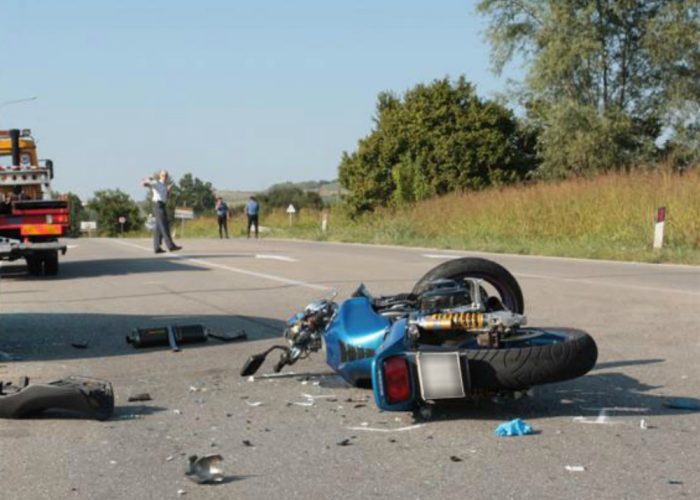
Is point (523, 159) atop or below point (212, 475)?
atop

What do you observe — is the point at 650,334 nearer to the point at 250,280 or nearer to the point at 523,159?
the point at 250,280

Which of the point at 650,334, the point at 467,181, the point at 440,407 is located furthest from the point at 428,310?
the point at 467,181

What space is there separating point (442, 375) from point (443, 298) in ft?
2.32

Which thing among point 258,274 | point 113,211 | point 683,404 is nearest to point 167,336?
point 683,404

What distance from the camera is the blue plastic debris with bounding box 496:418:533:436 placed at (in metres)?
4.16

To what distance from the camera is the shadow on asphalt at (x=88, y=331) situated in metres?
6.82

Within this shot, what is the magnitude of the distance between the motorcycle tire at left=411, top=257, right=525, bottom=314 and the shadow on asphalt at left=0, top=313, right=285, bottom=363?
7.45 feet

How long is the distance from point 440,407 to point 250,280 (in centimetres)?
843

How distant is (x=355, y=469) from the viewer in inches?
146

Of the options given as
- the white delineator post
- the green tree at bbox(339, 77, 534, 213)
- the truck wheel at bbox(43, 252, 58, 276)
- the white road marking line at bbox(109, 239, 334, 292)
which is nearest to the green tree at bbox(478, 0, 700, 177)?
the green tree at bbox(339, 77, 534, 213)

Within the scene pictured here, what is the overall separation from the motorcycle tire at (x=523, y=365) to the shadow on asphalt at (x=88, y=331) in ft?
10.6

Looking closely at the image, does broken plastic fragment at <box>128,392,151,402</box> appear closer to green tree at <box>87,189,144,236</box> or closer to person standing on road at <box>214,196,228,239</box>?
person standing on road at <box>214,196,228,239</box>

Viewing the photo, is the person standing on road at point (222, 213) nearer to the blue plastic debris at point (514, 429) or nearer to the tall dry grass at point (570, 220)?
the tall dry grass at point (570, 220)

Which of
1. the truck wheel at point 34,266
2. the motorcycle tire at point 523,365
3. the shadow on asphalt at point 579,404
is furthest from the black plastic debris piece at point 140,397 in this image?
the truck wheel at point 34,266
